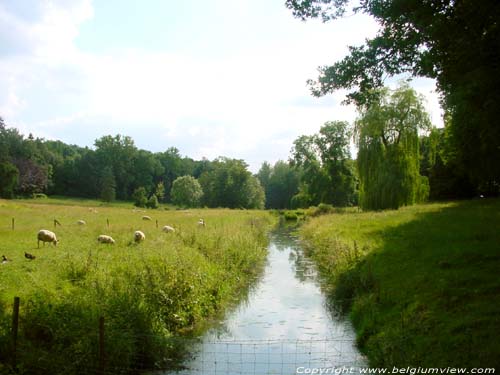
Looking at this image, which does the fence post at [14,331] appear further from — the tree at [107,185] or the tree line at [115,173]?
the tree at [107,185]

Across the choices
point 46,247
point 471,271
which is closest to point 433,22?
point 471,271

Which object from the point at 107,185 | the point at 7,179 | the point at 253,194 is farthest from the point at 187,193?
the point at 7,179

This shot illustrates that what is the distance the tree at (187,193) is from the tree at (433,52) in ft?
281

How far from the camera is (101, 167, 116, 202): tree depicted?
309 ft

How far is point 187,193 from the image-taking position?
323 feet

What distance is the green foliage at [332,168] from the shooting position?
77.4 metres

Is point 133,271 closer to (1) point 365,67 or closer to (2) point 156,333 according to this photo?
(2) point 156,333

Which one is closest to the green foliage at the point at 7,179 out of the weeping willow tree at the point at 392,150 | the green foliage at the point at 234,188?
the green foliage at the point at 234,188

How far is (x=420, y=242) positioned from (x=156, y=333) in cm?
1307

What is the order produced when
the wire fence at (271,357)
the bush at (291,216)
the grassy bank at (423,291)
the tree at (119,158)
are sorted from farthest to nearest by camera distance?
1. the tree at (119,158)
2. the bush at (291,216)
3. the wire fence at (271,357)
4. the grassy bank at (423,291)

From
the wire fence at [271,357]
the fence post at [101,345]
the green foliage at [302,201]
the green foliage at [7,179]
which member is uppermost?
the green foliage at [7,179]

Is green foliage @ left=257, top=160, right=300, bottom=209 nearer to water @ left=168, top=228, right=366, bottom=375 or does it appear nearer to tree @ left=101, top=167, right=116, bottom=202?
tree @ left=101, top=167, right=116, bottom=202

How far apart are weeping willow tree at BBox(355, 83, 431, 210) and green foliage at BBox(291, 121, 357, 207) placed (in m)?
32.6

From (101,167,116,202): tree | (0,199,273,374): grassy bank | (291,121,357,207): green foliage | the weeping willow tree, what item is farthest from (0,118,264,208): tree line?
(0,199,273,374): grassy bank
